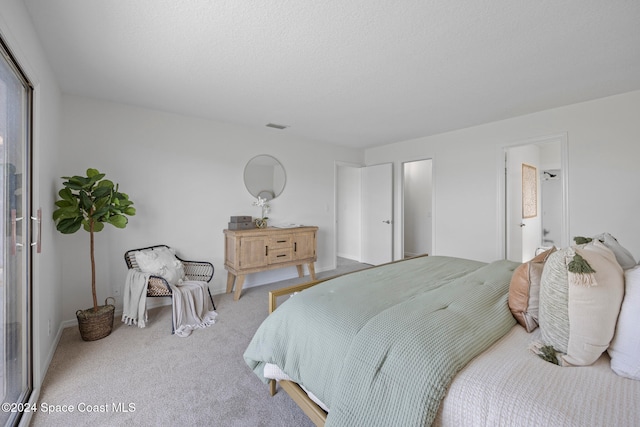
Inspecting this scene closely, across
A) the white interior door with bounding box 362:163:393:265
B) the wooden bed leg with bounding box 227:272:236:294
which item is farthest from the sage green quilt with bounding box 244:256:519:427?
the white interior door with bounding box 362:163:393:265

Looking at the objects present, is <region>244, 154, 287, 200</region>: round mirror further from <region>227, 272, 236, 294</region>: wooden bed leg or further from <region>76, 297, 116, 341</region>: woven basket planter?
<region>76, 297, 116, 341</region>: woven basket planter

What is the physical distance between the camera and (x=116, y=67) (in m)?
2.17

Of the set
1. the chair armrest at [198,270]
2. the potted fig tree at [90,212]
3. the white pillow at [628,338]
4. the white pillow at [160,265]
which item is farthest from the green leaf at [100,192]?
the white pillow at [628,338]

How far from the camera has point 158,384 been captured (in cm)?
180

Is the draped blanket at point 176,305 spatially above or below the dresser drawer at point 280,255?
below

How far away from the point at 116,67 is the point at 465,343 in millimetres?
3046

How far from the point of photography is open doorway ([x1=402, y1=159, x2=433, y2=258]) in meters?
5.93

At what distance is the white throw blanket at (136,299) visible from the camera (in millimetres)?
2584

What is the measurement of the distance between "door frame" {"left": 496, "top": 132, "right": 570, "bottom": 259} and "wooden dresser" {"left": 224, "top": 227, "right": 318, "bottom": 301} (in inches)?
103

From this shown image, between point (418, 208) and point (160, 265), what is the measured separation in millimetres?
5229

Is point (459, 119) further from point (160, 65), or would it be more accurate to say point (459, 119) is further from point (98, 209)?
point (98, 209)

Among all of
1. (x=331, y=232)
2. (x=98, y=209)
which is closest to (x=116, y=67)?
(x=98, y=209)

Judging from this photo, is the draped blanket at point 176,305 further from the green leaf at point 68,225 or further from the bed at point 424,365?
the bed at point 424,365

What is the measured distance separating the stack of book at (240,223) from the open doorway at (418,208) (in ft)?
11.9
